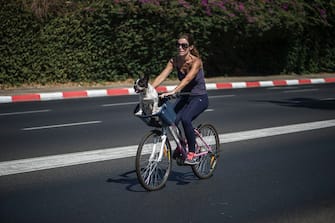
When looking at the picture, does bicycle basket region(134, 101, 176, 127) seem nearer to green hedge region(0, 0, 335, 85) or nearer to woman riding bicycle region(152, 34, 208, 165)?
woman riding bicycle region(152, 34, 208, 165)

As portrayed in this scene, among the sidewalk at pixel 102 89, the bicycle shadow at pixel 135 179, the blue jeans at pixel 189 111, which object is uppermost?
the blue jeans at pixel 189 111

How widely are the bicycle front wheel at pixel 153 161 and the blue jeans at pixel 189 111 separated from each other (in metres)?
0.34

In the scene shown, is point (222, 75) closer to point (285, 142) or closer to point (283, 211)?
point (285, 142)

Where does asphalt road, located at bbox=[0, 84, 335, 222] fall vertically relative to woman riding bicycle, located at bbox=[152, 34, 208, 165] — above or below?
below

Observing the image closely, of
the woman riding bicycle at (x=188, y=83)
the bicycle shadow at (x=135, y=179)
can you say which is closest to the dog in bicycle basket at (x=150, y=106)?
the woman riding bicycle at (x=188, y=83)

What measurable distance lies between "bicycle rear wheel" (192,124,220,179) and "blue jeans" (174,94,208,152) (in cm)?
34

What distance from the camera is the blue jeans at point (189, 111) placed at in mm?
6801

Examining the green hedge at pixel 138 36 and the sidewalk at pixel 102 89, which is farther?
the green hedge at pixel 138 36

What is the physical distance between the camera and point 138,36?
867 inches

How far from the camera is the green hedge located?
20047 millimetres

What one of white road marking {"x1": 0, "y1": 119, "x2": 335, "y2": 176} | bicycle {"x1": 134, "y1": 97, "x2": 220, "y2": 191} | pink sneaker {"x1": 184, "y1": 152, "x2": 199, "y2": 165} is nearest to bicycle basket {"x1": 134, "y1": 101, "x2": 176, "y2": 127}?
bicycle {"x1": 134, "y1": 97, "x2": 220, "y2": 191}

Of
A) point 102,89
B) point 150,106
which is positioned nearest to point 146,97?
point 150,106

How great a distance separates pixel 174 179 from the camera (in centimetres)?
717

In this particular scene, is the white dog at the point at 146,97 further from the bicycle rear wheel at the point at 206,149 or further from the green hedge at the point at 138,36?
the green hedge at the point at 138,36
